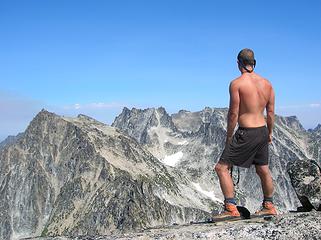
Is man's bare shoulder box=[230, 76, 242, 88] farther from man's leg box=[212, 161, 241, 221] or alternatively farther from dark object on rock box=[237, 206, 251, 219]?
dark object on rock box=[237, 206, 251, 219]

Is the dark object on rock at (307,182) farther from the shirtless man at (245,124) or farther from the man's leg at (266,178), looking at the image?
the shirtless man at (245,124)

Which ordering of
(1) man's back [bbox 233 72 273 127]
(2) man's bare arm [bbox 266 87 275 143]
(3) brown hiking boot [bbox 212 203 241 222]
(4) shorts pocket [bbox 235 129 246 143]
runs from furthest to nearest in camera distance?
1. (2) man's bare arm [bbox 266 87 275 143]
2. (4) shorts pocket [bbox 235 129 246 143]
3. (3) brown hiking boot [bbox 212 203 241 222]
4. (1) man's back [bbox 233 72 273 127]

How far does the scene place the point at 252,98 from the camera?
13.9m

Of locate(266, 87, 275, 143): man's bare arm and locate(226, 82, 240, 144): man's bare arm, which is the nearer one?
locate(226, 82, 240, 144): man's bare arm

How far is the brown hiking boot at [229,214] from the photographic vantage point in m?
14.0

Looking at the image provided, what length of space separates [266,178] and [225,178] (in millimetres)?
1534

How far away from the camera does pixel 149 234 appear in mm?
13070

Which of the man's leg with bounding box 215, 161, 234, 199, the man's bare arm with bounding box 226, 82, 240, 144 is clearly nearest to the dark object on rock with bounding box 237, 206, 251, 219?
the man's leg with bounding box 215, 161, 234, 199

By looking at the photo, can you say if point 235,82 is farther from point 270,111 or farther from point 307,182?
point 307,182

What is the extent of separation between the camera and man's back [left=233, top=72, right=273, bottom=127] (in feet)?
45.4

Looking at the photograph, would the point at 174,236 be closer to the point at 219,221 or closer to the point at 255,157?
the point at 219,221

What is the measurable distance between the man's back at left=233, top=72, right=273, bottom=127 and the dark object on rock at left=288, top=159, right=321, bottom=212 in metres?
1.88

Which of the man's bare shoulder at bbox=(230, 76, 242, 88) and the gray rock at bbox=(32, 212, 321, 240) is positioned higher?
the man's bare shoulder at bbox=(230, 76, 242, 88)

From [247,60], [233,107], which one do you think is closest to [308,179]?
[233,107]
